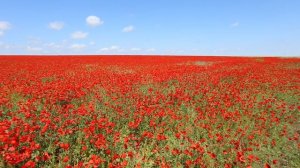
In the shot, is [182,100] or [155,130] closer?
[155,130]

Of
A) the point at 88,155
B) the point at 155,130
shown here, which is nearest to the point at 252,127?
the point at 155,130

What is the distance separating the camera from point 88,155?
4875mm

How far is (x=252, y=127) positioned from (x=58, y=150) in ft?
14.4

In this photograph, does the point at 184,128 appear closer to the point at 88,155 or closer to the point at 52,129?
the point at 88,155

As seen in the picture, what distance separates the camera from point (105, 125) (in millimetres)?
5375

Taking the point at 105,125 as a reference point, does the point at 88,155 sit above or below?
below

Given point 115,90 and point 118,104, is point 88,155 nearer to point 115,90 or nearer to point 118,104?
point 118,104

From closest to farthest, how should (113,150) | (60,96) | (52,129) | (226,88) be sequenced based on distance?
(113,150), (52,129), (60,96), (226,88)

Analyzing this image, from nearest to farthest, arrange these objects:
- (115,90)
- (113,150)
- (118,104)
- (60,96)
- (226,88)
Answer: (113,150)
(118,104)
(60,96)
(115,90)
(226,88)

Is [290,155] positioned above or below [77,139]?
below

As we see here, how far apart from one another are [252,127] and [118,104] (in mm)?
3583

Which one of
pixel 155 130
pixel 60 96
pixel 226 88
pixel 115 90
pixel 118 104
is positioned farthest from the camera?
pixel 226 88

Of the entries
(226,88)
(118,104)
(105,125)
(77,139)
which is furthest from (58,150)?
(226,88)

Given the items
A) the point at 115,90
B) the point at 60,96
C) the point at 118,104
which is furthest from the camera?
the point at 115,90
